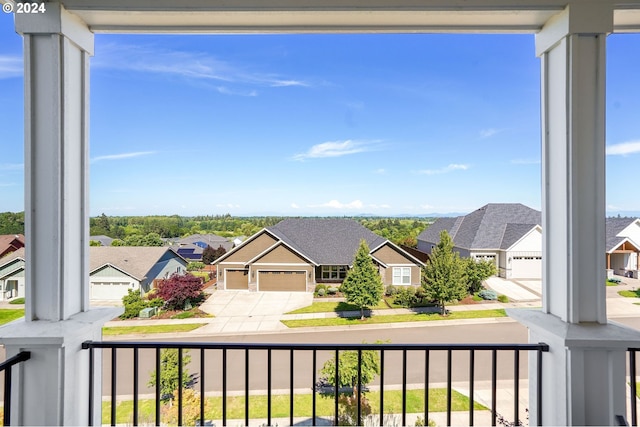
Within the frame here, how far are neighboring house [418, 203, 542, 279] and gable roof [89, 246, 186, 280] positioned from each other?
1.32 meters

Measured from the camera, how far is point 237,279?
1.46m

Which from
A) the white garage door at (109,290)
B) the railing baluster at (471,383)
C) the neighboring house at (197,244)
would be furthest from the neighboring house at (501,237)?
the white garage door at (109,290)

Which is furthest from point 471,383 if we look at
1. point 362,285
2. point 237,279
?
point 237,279

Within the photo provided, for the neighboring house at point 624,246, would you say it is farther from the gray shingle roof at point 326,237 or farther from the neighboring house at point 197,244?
the neighboring house at point 197,244

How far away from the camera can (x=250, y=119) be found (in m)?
1.60

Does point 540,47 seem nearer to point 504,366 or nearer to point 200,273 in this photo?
point 504,366

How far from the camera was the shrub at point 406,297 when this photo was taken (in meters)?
1.38

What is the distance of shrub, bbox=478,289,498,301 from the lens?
1397 mm

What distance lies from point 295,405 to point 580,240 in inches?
57.8

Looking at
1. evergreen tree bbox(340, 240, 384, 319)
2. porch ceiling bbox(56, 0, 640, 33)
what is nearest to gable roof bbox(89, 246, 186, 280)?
evergreen tree bbox(340, 240, 384, 319)

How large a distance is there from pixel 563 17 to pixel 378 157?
3.12 ft

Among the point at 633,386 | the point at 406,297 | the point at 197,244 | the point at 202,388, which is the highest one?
the point at 197,244

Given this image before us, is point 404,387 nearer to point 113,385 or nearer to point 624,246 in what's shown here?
point 624,246

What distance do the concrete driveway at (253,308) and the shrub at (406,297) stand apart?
408mm
